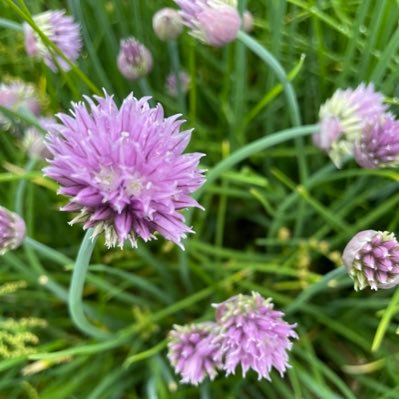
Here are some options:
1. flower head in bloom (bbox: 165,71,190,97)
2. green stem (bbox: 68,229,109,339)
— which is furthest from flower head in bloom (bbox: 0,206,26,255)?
flower head in bloom (bbox: 165,71,190,97)

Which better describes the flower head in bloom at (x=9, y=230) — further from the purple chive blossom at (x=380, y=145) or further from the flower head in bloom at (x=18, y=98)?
the purple chive blossom at (x=380, y=145)

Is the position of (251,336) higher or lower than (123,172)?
lower

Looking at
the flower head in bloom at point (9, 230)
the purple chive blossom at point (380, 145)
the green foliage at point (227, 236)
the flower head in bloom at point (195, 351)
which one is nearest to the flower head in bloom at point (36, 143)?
the green foliage at point (227, 236)

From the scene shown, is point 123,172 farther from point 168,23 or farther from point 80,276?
point 168,23

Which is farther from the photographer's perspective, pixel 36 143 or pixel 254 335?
pixel 36 143

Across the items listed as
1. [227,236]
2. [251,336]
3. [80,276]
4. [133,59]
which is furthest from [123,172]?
[227,236]

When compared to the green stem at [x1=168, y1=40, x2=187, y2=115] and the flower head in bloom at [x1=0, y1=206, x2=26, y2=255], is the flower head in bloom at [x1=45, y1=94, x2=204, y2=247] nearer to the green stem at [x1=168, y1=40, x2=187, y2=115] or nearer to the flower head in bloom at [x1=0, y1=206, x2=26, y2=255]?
the flower head in bloom at [x1=0, y1=206, x2=26, y2=255]
